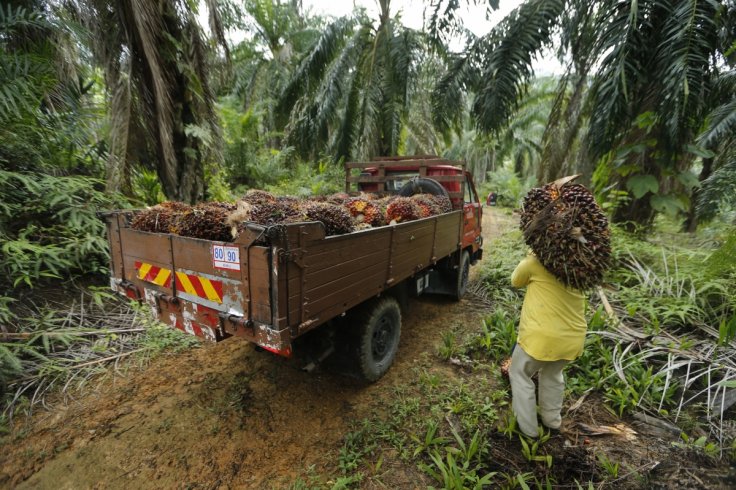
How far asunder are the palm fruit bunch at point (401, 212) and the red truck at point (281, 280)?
0.61ft

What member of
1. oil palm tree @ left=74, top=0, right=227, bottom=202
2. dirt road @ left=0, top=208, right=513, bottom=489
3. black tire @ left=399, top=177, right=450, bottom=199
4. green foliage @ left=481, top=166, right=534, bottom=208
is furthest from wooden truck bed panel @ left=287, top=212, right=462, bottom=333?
green foliage @ left=481, top=166, right=534, bottom=208

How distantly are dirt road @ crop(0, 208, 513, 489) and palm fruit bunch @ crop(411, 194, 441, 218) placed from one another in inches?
62.2

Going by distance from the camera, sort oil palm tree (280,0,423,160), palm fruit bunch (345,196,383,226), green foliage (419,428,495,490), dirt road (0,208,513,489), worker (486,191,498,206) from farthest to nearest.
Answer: worker (486,191,498,206) → oil palm tree (280,0,423,160) → palm fruit bunch (345,196,383,226) → dirt road (0,208,513,489) → green foliage (419,428,495,490)

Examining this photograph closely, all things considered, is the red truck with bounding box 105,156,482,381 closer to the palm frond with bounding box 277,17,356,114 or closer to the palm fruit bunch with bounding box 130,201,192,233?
the palm fruit bunch with bounding box 130,201,192,233

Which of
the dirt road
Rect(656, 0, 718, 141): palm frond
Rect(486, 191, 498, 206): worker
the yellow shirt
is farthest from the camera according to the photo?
Rect(486, 191, 498, 206): worker

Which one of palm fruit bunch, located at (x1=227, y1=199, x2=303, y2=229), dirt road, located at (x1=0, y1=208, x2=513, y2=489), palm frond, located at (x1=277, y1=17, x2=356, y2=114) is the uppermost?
palm frond, located at (x1=277, y1=17, x2=356, y2=114)

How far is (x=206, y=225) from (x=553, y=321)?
237cm

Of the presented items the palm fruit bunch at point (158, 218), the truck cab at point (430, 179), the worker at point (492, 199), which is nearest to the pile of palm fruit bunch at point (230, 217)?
the palm fruit bunch at point (158, 218)

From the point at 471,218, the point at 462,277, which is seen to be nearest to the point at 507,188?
the point at 471,218

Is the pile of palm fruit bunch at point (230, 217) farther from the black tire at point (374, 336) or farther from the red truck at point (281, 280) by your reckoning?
the black tire at point (374, 336)

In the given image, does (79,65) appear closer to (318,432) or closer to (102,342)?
(102,342)

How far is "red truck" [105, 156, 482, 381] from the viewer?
170 cm

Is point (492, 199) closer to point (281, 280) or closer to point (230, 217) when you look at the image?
point (230, 217)

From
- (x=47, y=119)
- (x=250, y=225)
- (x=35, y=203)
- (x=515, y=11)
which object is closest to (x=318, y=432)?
(x=250, y=225)
